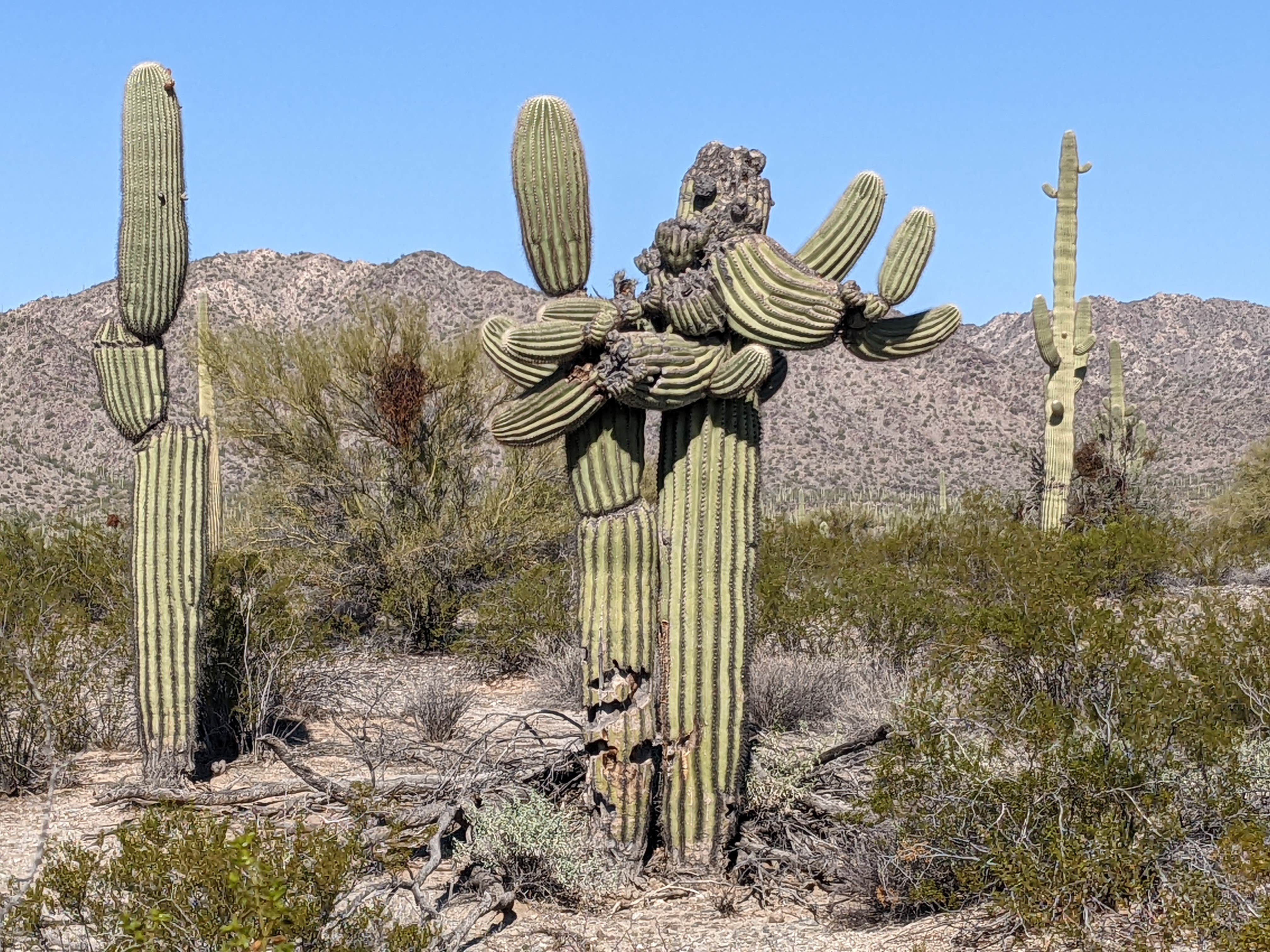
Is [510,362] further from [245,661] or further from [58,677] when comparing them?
[58,677]

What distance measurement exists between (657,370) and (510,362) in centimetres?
72

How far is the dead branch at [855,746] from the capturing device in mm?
6957

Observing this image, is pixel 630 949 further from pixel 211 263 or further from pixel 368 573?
pixel 211 263

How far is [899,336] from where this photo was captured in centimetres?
631

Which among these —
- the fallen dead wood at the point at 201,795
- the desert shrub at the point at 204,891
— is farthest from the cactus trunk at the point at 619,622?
the fallen dead wood at the point at 201,795

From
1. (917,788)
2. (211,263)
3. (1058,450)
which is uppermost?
(211,263)

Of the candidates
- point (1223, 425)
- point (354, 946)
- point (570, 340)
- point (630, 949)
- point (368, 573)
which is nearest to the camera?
point (354, 946)

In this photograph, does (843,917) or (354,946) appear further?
(843,917)

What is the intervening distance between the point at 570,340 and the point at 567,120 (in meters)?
1.09

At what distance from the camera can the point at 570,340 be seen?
242 inches

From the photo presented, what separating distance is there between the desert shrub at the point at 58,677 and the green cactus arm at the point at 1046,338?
11.6 meters

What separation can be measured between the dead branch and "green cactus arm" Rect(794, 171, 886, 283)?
2.32m

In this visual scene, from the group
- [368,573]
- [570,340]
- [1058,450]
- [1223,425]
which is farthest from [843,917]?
[1223,425]

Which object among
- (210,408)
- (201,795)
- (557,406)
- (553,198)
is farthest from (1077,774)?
(210,408)
